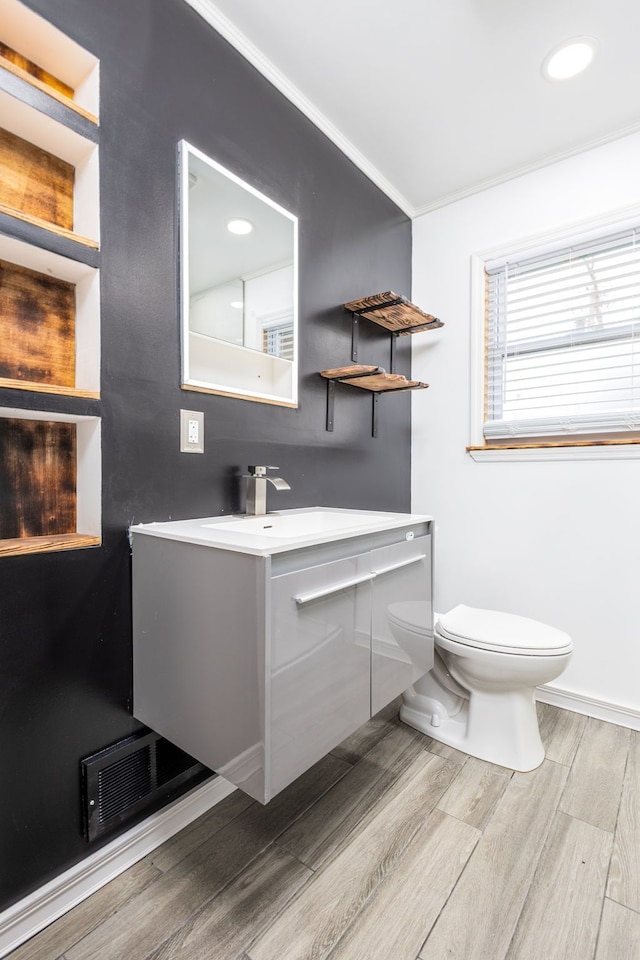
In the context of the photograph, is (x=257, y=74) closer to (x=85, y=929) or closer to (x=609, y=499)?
(x=609, y=499)

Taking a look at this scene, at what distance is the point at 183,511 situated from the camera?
1.36 m

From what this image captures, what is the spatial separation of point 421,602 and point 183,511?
33.2 inches

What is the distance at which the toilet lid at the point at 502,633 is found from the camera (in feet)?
5.09

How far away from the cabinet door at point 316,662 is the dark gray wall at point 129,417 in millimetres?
503

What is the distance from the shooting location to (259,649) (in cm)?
94

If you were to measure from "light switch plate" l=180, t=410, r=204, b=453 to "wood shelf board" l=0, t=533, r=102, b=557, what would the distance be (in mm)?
363

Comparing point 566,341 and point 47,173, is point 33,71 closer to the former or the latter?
point 47,173

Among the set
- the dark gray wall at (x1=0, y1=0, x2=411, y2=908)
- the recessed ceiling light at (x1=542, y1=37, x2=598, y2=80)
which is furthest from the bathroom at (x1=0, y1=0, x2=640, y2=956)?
the recessed ceiling light at (x1=542, y1=37, x2=598, y2=80)

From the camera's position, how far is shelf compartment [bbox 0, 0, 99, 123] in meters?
1.01

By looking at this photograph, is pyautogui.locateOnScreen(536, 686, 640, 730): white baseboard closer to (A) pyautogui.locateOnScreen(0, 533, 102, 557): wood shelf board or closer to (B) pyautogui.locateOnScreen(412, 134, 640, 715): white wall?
(B) pyautogui.locateOnScreen(412, 134, 640, 715): white wall

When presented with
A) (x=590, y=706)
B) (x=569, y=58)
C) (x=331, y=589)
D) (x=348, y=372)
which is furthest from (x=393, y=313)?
(x=590, y=706)

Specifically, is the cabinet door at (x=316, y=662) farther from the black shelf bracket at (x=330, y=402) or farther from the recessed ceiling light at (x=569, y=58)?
the recessed ceiling light at (x=569, y=58)

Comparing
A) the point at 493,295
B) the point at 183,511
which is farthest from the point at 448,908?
the point at 493,295

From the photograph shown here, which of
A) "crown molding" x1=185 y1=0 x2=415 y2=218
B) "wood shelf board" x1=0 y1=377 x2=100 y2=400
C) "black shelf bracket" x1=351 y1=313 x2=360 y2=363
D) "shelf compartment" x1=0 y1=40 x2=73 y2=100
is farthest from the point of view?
"black shelf bracket" x1=351 y1=313 x2=360 y2=363
